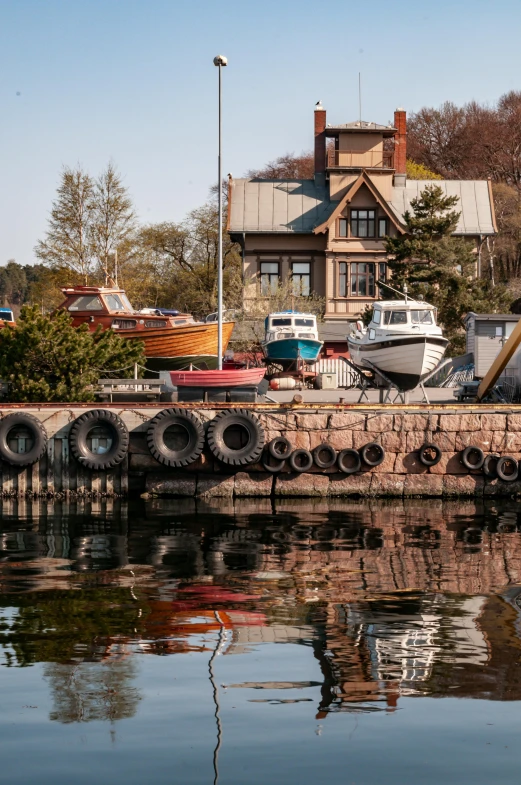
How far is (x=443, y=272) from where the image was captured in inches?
1855

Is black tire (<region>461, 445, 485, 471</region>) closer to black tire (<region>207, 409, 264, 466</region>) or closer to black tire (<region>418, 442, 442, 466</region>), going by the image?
black tire (<region>418, 442, 442, 466</region>)

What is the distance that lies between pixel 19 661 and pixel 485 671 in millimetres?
4360

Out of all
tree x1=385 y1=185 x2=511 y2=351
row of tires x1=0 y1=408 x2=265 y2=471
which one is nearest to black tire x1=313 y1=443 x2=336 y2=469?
row of tires x1=0 y1=408 x2=265 y2=471

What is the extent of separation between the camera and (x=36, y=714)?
27.8ft

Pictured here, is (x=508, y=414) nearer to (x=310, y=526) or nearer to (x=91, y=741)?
(x=310, y=526)

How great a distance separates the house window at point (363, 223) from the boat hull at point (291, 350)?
14.8m

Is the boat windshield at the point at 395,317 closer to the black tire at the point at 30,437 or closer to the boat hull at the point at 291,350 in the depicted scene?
the boat hull at the point at 291,350

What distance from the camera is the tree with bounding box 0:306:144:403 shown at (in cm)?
2777

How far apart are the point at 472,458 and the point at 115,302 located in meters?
18.7

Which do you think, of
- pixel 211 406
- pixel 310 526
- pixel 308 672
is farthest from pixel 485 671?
pixel 211 406

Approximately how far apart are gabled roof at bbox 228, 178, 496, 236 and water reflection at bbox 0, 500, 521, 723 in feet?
114

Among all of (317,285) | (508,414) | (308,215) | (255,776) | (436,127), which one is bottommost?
(255,776)

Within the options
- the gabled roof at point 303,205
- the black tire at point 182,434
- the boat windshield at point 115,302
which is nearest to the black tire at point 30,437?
the black tire at point 182,434

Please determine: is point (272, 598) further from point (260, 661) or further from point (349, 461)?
point (349, 461)
